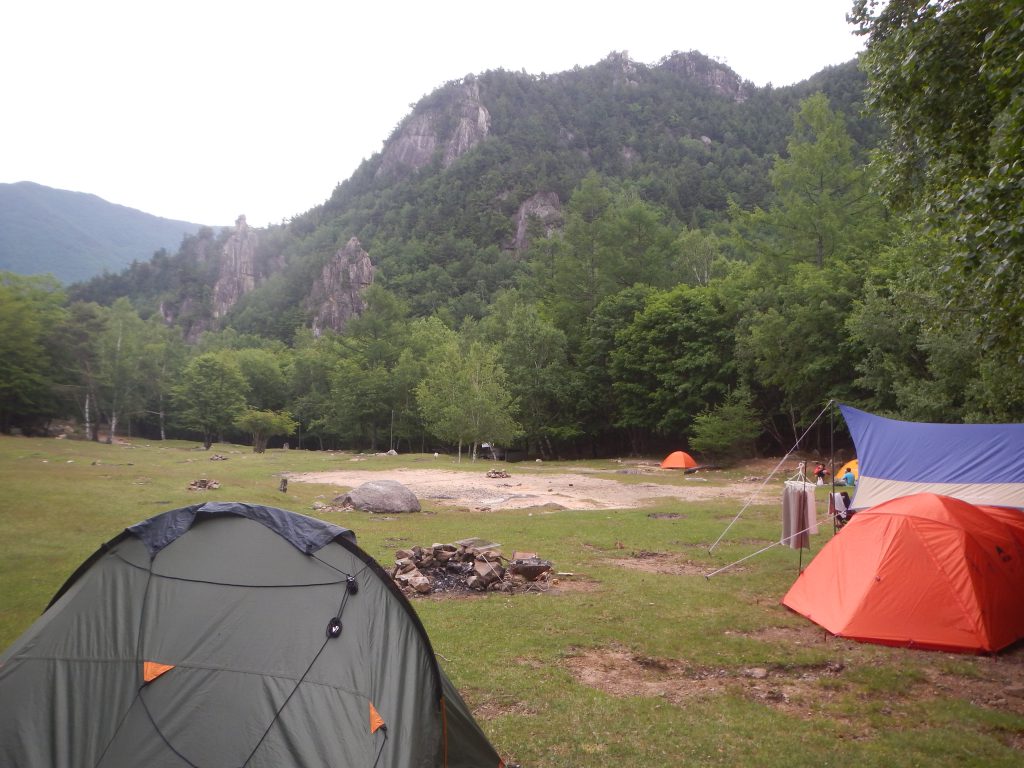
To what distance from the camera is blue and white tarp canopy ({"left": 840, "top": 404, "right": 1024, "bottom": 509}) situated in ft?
34.7

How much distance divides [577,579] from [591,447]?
4924cm

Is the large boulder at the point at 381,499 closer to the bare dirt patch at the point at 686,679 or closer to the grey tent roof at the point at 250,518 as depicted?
the bare dirt patch at the point at 686,679

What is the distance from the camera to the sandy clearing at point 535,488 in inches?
989

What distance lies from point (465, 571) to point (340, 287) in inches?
5040

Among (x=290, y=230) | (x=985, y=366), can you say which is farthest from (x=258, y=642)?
(x=290, y=230)

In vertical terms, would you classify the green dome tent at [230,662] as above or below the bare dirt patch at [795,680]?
above

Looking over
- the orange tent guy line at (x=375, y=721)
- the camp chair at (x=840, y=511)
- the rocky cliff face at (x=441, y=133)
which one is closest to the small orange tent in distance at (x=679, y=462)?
the camp chair at (x=840, y=511)

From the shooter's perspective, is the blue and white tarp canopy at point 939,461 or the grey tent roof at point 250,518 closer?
the grey tent roof at point 250,518

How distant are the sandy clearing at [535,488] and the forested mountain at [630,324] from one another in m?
9.65

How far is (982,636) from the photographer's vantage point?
8.34 m

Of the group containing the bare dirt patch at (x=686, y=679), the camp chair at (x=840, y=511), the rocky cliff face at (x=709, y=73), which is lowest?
the bare dirt patch at (x=686, y=679)

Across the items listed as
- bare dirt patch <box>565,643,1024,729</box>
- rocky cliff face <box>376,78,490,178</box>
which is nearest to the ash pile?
bare dirt patch <box>565,643,1024,729</box>

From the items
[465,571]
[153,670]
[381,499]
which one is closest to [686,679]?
[465,571]

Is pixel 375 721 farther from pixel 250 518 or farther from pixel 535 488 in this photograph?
pixel 535 488
